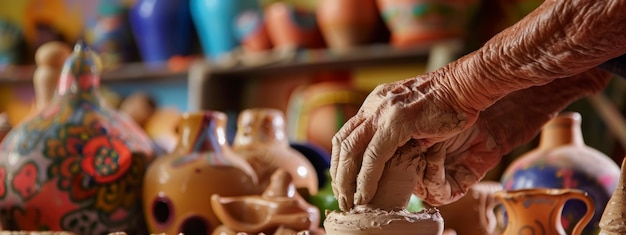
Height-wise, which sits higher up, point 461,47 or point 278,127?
point 461,47

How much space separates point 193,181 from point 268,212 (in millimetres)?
188

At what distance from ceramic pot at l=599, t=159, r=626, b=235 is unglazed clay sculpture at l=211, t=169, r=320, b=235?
401mm

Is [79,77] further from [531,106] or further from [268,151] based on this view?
[531,106]

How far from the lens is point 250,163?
1358 mm

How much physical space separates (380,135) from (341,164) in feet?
0.19

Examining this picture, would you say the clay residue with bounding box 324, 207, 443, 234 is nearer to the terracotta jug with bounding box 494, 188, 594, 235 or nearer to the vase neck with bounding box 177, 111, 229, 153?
the terracotta jug with bounding box 494, 188, 594, 235

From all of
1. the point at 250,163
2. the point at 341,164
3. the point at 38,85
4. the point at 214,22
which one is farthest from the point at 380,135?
the point at 214,22

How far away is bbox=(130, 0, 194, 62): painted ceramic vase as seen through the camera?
3.00 m

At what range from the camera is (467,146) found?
0.99 m

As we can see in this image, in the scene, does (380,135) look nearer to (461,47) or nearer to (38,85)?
(38,85)

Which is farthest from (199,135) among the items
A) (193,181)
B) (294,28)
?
(294,28)

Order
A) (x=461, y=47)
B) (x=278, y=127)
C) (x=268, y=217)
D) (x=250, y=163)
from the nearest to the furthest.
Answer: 1. (x=268, y=217)
2. (x=250, y=163)
3. (x=278, y=127)
4. (x=461, y=47)

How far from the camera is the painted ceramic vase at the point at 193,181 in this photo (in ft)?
3.96

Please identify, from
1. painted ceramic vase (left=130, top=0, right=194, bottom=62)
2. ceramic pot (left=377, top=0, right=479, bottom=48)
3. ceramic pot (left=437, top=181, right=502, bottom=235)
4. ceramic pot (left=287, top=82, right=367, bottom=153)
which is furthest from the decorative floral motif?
painted ceramic vase (left=130, top=0, right=194, bottom=62)
